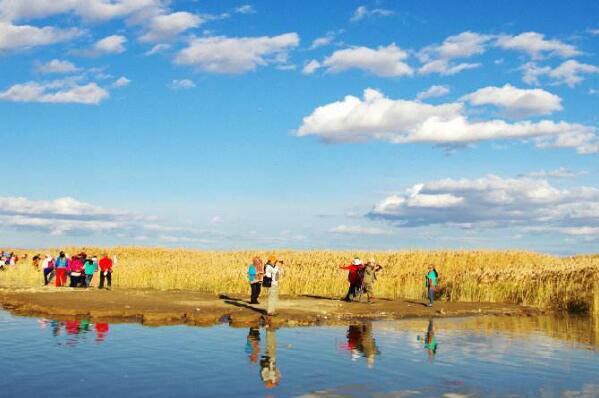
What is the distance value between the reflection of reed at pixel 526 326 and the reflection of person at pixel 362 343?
41.9 inches

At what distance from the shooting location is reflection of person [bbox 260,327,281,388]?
15438mm

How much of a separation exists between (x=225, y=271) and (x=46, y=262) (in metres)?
10.9

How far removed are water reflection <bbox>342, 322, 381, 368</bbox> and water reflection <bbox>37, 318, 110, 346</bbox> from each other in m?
7.95

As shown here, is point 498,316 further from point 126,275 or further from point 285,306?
point 126,275

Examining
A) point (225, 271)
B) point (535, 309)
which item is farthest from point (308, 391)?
point (225, 271)

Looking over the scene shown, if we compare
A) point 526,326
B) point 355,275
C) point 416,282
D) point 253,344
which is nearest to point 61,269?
point 355,275

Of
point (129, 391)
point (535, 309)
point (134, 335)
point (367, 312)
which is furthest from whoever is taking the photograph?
point (535, 309)

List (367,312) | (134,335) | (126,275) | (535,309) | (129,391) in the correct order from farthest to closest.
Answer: (126,275) → (535,309) → (367,312) → (134,335) → (129,391)

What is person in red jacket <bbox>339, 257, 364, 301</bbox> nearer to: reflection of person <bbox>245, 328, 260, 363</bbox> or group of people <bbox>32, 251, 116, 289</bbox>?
reflection of person <bbox>245, 328, 260, 363</bbox>

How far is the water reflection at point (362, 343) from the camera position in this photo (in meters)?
19.2

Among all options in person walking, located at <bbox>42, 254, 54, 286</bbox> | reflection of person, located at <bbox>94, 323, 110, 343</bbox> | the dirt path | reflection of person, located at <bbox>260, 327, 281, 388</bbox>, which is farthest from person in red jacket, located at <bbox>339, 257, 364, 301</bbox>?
person walking, located at <bbox>42, 254, 54, 286</bbox>

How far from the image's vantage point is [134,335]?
22.4 metres

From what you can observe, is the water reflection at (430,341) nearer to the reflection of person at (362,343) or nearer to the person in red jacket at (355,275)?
the reflection of person at (362,343)

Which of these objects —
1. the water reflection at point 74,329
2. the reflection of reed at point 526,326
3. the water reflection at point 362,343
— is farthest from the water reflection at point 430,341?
the water reflection at point 74,329
